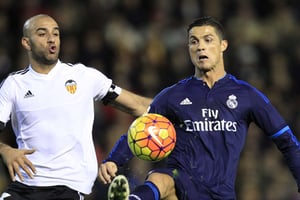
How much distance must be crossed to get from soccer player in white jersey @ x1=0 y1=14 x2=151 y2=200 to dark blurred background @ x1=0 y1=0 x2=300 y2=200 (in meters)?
4.07

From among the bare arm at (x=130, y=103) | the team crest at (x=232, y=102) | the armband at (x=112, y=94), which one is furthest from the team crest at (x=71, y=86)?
the team crest at (x=232, y=102)

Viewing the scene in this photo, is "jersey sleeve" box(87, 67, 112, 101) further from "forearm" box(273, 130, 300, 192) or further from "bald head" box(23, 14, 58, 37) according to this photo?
"forearm" box(273, 130, 300, 192)

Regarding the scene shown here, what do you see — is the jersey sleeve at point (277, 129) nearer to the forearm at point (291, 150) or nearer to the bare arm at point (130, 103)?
the forearm at point (291, 150)

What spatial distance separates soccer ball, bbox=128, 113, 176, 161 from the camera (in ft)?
22.6

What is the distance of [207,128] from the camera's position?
7145mm

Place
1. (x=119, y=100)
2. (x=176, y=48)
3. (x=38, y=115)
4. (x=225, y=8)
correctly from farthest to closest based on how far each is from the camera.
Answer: (x=225, y=8)
(x=176, y=48)
(x=119, y=100)
(x=38, y=115)

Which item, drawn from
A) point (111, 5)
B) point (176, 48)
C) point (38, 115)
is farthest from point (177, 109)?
point (111, 5)

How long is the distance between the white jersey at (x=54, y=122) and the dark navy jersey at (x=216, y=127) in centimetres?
68

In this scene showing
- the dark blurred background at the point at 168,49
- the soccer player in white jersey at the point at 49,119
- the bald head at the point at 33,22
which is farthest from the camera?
the dark blurred background at the point at 168,49

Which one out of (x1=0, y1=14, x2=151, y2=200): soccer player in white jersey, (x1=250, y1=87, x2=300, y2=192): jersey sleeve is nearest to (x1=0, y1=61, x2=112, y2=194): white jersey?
(x1=0, y1=14, x2=151, y2=200): soccer player in white jersey

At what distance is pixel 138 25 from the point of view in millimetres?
13797

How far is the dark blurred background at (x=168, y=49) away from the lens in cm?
1173

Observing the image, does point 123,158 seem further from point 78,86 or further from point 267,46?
point 267,46

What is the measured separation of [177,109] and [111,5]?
23.1 feet
